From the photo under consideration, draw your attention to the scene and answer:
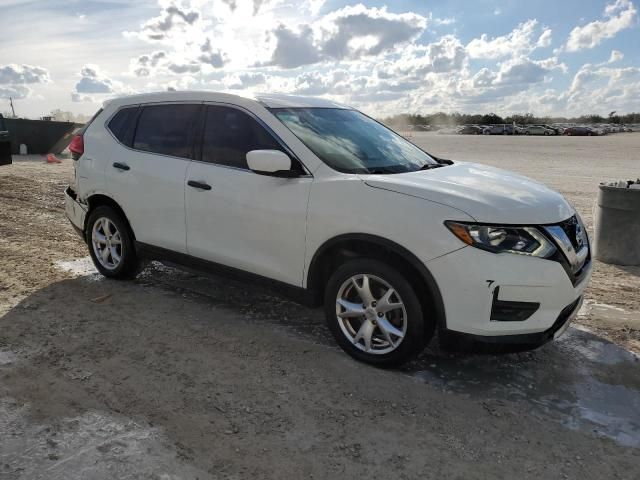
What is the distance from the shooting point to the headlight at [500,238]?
3.23m

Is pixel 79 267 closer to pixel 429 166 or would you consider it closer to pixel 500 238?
pixel 429 166

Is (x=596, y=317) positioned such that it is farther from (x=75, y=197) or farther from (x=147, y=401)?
(x=75, y=197)

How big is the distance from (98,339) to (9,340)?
0.65m

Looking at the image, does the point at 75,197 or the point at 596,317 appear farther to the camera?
the point at 75,197

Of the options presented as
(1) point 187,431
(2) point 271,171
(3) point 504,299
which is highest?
(2) point 271,171

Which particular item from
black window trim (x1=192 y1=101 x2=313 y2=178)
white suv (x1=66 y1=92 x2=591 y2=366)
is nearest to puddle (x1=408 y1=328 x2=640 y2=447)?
white suv (x1=66 y1=92 x2=591 y2=366)

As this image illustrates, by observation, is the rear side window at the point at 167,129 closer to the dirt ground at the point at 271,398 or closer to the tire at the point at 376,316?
the dirt ground at the point at 271,398

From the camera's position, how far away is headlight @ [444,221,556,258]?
10.6 feet

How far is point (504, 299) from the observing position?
3240mm

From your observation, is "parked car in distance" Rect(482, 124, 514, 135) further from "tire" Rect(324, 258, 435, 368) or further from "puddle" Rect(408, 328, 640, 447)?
"tire" Rect(324, 258, 435, 368)

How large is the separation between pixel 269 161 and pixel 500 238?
1.59m

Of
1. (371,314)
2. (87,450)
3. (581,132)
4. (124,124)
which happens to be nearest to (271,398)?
(371,314)

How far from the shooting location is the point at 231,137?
439 centimetres

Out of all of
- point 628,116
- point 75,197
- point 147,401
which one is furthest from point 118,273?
point 628,116
